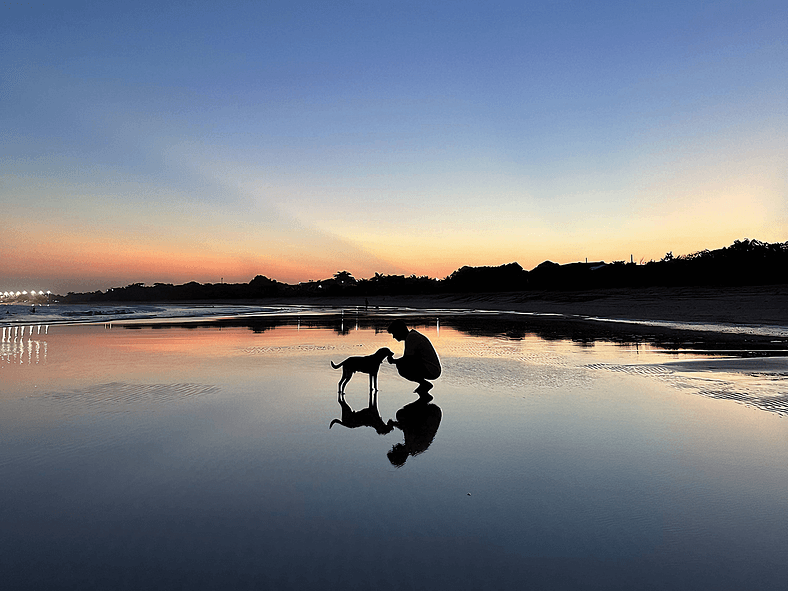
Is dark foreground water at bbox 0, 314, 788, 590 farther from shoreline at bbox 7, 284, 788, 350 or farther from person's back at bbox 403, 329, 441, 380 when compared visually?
shoreline at bbox 7, 284, 788, 350

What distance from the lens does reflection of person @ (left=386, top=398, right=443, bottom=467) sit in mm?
5617

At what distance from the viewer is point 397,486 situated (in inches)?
182

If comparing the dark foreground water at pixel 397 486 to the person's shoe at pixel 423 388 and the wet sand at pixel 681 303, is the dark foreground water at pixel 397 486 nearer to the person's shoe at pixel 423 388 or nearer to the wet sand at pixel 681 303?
the person's shoe at pixel 423 388

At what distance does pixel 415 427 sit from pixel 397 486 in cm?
206

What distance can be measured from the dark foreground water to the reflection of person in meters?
0.04

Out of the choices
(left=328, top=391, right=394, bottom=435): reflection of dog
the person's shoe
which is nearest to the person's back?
the person's shoe

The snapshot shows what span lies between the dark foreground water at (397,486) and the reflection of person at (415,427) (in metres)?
0.04

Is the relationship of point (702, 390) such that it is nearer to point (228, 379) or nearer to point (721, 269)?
point (228, 379)

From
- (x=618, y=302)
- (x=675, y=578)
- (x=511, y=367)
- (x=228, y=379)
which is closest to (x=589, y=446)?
(x=675, y=578)

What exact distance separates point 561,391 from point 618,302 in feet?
139

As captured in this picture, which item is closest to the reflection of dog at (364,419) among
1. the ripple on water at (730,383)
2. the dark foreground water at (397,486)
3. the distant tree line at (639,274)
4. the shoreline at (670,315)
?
the dark foreground water at (397,486)

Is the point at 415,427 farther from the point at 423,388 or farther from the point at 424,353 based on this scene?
the point at 424,353

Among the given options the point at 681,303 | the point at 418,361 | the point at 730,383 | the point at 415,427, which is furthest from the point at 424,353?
the point at 681,303

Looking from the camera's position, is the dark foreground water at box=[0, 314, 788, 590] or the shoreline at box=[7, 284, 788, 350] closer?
the dark foreground water at box=[0, 314, 788, 590]
